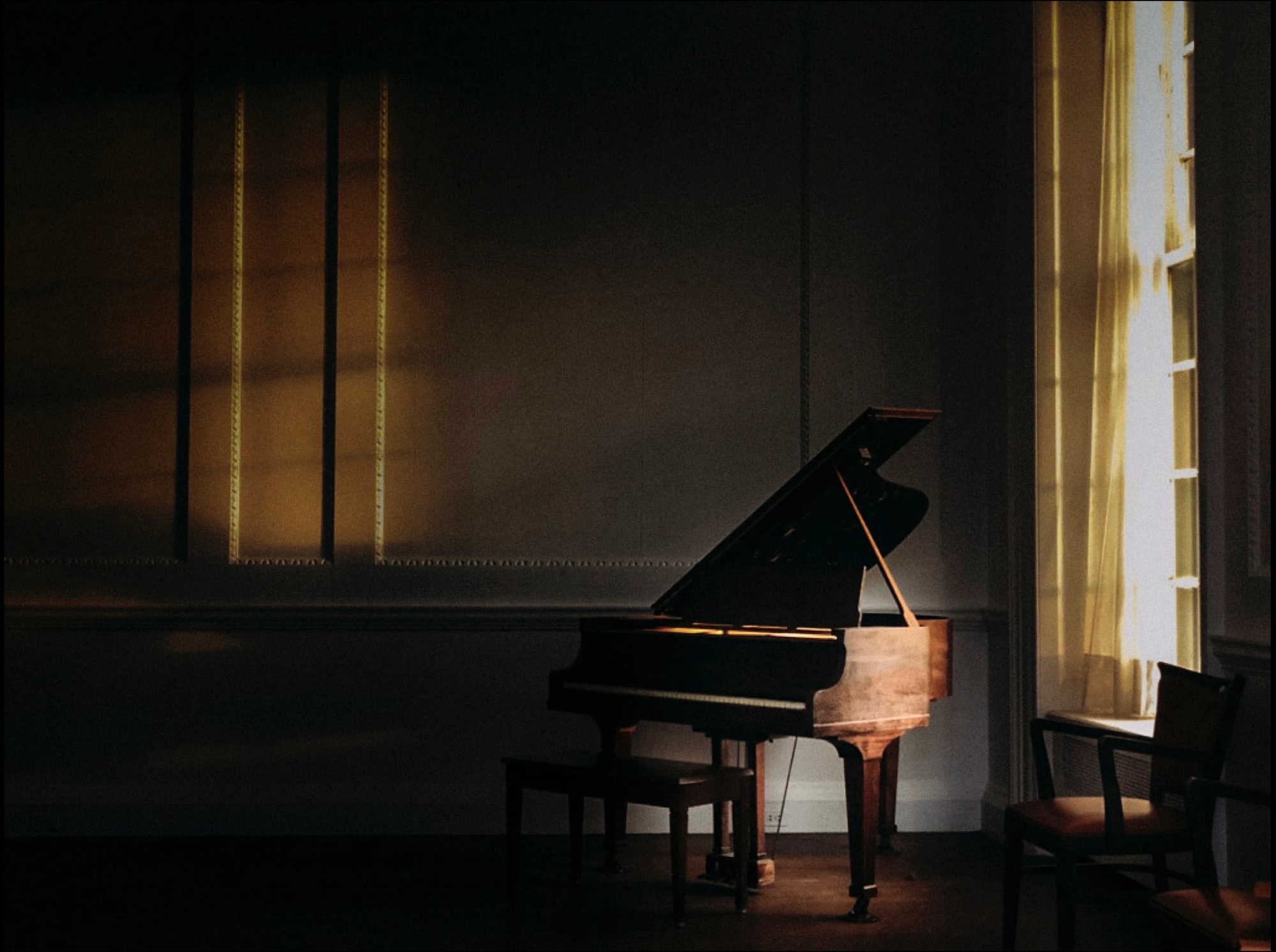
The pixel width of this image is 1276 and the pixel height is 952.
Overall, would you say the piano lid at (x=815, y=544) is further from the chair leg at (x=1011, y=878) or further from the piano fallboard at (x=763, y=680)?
the chair leg at (x=1011, y=878)

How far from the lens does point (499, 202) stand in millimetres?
5879

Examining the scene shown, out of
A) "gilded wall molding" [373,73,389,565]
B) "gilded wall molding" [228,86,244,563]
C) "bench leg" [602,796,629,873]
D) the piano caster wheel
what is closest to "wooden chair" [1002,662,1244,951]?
the piano caster wheel

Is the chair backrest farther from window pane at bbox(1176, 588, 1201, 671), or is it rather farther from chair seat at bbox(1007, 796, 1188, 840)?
window pane at bbox(1176, 588, 1201, 671)

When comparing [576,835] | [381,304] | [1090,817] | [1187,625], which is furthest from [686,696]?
[381,304]

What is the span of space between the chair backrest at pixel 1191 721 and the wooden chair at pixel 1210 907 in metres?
0.46

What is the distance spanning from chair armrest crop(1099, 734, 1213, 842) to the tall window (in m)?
0.91

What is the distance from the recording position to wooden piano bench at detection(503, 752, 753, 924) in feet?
13.9

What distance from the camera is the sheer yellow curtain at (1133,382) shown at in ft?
15.6

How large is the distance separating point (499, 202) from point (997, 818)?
3373mm

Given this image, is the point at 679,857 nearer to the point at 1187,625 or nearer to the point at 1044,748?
the point at 1044,748

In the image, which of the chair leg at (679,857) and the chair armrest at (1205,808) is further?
the chair leg at (679,857)

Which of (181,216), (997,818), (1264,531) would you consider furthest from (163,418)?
(1264,531)

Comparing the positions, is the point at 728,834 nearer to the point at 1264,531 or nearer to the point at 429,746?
the point at 429,746

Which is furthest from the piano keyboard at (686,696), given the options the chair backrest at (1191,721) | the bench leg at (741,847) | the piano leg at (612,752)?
the chair backrest at (1191,721)
